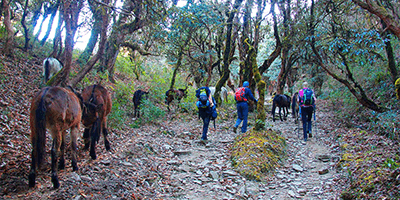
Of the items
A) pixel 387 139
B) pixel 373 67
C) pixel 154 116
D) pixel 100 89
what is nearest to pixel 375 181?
pixel 387 139

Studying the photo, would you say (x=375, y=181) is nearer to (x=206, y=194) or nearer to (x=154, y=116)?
(x=206, y=194)

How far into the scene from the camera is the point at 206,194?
16.7 feet

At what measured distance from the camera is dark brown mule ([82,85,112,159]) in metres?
Answer: 5.78

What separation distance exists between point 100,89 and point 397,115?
9641 mm

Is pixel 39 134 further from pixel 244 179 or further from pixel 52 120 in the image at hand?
pixel 244 179

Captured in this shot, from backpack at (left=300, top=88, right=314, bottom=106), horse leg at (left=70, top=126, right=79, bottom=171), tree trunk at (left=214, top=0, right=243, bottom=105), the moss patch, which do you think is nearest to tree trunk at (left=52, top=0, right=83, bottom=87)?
horse leg at (left=70, top=126, right=79, bottom=171)

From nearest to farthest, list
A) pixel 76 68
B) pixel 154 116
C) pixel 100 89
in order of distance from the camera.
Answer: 1. pixel 100 89
2. pixel 154 116
3. pixel 76 68

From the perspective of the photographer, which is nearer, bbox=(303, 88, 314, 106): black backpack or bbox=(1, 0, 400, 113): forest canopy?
bbox=(303, 88, 314, 106): black backpack

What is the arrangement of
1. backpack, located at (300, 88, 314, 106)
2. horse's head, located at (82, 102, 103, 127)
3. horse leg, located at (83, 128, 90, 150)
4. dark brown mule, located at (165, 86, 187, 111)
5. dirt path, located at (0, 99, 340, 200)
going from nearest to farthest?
1. dirt path, located at (0, 99, 340, 200)
2. horse's head, located at (82, 102, 103, 127)
3. horse leg, located at (83, 128, 90, 150)
4. backpack, located at (300, 88, 314, 106)
5. dark brown mule, located at (165, 86, 187, 111)

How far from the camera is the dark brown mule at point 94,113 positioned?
5.78 metres

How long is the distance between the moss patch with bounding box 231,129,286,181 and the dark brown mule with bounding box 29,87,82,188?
12.5ft

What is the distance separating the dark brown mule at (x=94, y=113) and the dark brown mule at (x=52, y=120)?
27.3 inches

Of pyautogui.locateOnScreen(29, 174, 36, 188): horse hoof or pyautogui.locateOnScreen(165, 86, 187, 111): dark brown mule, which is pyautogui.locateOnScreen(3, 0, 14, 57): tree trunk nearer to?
pyautogui.locateOnScreen(165, 86, 187, 111): dark brown mule

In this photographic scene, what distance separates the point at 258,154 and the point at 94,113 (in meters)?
4.34
